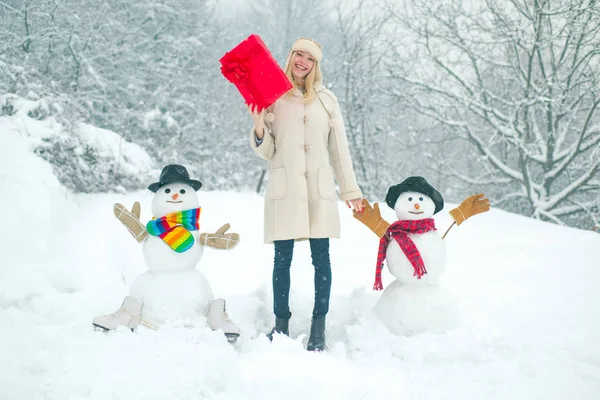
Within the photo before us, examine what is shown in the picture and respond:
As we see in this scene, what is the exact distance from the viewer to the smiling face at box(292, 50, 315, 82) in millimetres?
2850

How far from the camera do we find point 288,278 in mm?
2844

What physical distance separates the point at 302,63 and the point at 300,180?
0.74 metres

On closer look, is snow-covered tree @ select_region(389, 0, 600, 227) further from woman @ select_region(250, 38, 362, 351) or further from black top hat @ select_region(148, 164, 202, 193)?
black top hat @ select_region(148, 164, 202, 193)

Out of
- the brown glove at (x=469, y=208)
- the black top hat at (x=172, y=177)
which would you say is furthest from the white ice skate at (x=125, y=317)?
the brown glove at (x=469, y=208)

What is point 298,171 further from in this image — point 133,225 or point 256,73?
point 133,225

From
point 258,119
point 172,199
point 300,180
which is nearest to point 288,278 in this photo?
point 300,180

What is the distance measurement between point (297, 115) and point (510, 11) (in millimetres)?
7800

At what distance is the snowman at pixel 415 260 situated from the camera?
2.74m

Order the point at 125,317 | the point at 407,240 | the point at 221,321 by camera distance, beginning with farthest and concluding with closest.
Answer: the point at 407,240, the point at 221,321, the point at 125,317

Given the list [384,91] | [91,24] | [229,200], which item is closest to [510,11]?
[384,91]

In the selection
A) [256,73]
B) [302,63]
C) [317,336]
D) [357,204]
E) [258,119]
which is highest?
[302,63]

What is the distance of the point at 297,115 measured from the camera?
282cm

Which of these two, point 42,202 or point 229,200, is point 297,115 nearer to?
point 42,202

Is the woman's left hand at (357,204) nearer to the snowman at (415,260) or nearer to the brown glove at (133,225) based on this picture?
the snowman at (415,260)
